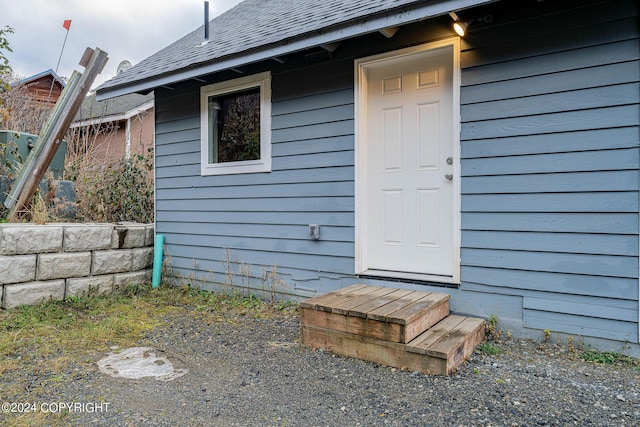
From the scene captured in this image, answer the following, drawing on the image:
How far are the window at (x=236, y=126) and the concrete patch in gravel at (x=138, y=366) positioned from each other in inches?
86.4

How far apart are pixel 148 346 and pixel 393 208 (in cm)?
222

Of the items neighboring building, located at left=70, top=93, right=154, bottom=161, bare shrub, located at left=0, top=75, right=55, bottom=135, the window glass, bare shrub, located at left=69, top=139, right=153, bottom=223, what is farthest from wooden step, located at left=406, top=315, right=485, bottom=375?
neighboring building, located at left=70, top=93, right=154, bottom=161

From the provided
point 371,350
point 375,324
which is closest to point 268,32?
point 375,324

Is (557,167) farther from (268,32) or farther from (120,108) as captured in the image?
(120,108)

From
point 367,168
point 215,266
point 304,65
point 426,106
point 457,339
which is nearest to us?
point 457,339

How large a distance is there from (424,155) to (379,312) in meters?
1.49

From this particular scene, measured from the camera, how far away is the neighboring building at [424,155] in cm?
269

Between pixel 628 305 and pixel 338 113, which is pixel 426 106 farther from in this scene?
pixel 628 305

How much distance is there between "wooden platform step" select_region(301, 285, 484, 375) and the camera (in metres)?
2.43

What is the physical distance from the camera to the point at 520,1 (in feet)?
9.66

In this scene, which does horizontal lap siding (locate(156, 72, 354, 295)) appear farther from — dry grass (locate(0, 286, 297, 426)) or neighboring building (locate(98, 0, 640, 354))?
dry grass (locate(0, 286, 297, 426))

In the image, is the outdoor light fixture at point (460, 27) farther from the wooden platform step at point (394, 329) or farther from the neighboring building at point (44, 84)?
the neighboring building at point (44, 84)

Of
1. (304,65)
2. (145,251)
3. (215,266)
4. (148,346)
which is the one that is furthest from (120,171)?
(148,346)

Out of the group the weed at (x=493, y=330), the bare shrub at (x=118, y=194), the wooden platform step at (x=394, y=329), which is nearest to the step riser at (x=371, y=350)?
the wooden platform step at (x=394, y=329)
